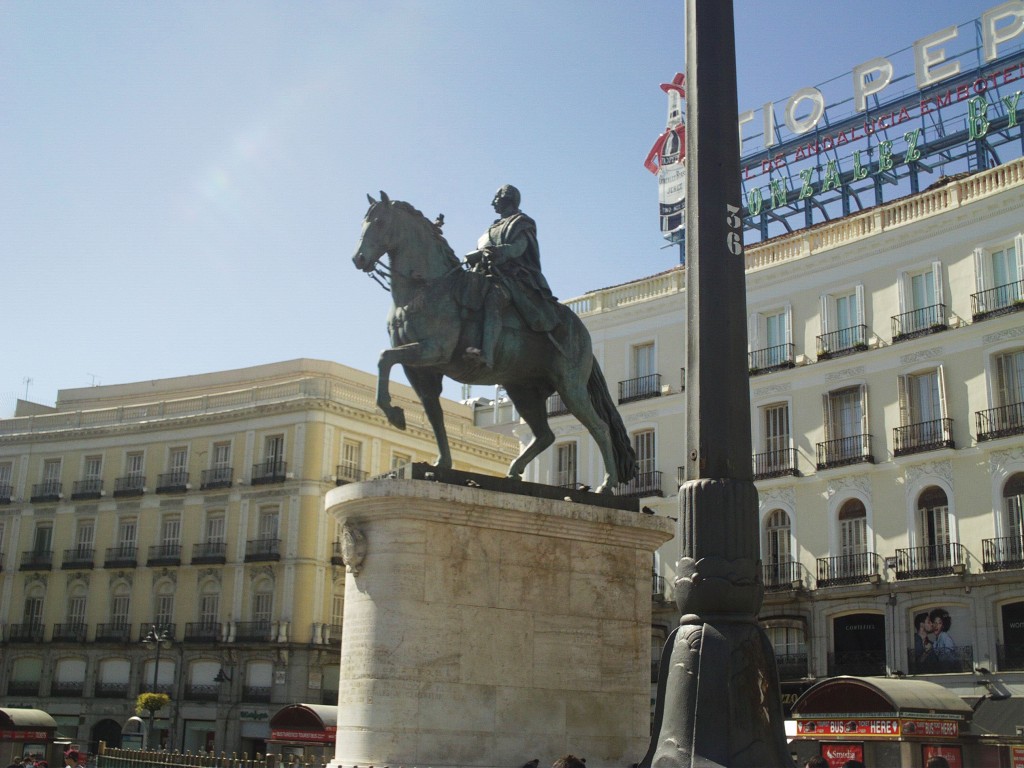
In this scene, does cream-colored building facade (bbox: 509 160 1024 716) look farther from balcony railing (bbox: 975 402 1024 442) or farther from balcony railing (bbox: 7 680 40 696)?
balcony railing (bbox: 7 680 40 696)

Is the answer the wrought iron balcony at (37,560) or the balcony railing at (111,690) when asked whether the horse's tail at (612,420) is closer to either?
the balcony railing at (111,690)

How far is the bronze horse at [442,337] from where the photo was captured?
12555mm

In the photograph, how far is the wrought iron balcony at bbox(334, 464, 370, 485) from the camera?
5253 cm

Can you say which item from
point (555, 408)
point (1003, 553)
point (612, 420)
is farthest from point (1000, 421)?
point (612, 420)

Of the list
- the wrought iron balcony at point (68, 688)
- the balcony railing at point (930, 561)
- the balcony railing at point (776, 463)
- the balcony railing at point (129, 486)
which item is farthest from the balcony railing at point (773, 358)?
the wrought iron balcony at point (68, 688)

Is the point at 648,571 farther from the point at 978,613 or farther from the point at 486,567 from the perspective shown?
Answer: the point at 978,613

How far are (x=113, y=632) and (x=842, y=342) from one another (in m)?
34.6

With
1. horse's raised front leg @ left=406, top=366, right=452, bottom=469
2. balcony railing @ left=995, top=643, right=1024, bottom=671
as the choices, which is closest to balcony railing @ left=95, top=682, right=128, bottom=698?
balcony railing @ left=995, top=643, right=1024, bottom=671

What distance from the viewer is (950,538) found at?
32.3 metres

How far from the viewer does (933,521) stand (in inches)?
1300

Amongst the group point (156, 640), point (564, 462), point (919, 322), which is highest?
point (919, 322)

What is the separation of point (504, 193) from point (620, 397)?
91.6 feet

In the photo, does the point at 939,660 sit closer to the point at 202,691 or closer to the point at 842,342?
the point at 842,342

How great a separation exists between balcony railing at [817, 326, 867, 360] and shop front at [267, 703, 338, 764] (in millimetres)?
18500
